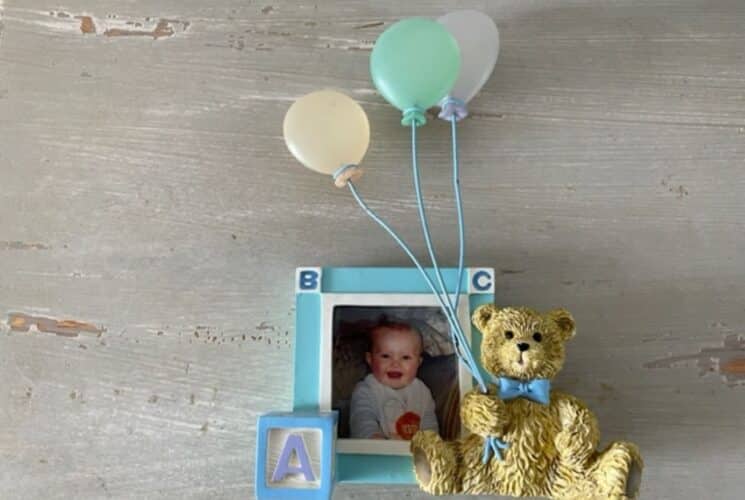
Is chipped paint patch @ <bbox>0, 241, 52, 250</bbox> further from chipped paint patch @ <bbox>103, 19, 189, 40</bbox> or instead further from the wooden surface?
chipped paint patch @ <bbox>103, 19, 189, 40</bbox>

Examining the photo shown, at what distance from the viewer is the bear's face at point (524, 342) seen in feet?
2.02

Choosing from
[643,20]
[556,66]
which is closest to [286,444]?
[556,66]

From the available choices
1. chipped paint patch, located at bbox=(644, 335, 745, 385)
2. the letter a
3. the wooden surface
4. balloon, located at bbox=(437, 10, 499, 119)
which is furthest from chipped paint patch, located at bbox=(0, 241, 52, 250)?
chipped paint patch, located at bbox=(644, 335, 745, 385)

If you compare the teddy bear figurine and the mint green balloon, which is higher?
the mint green balloon

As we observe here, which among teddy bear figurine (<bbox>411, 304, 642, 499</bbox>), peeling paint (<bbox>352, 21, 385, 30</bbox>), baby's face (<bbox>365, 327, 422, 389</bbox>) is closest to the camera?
teddy bear figurine (<bbox>411, 304, 642, 499</bbox>)

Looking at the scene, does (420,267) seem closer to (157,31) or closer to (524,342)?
(524,342)

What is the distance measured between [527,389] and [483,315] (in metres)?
0.08

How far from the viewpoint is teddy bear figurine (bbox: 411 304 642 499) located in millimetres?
607

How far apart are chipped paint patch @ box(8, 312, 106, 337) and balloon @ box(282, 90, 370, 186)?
31 cm

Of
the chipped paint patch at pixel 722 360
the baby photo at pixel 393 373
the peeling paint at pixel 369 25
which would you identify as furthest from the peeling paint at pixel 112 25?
the chipped paint patch at pixel 722 360

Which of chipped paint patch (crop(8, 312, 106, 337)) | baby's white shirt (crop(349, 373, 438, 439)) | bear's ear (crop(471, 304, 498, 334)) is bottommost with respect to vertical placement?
baby's white shirt (crop(349, 373, 438, 439))

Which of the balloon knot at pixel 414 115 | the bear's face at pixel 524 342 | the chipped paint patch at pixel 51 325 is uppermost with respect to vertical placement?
the balloon knot at pixel 414 115

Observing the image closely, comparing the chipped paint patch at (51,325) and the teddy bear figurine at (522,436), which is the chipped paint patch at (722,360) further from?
the chipped paint patch at (51,325)

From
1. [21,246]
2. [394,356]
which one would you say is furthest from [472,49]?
[21,246]
